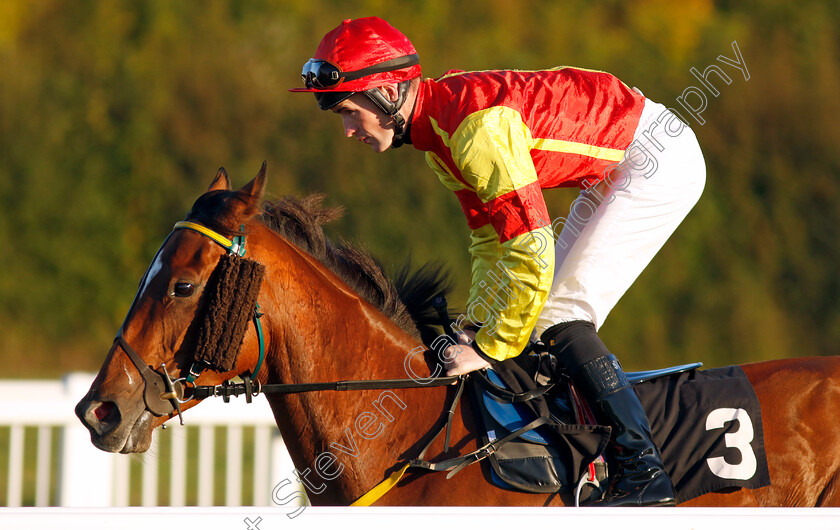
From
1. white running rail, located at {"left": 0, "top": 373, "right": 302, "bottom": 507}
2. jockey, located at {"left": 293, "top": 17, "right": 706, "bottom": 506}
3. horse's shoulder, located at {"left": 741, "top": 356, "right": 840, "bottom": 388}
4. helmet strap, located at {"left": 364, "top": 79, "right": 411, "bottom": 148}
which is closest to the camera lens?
jockey, located at {"left": 293, "top": 17, "right": 706, "bottom": 506}

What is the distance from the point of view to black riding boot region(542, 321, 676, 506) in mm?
2357

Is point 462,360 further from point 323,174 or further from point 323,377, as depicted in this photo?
point 323,174

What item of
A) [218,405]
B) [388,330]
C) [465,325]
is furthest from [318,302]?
[218,405]

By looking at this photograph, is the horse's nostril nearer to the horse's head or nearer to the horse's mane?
the horse's head

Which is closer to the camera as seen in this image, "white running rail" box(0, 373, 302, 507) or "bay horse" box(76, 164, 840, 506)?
"bay horse" box(76, 164, 840, 506)

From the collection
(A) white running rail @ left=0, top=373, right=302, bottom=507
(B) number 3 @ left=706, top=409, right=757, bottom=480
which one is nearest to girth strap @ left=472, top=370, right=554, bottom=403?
(B) number 3 @ left=706, top=409, right=757, bottom=480

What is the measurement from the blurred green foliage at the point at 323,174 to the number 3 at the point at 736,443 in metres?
7.39

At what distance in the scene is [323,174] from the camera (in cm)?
1064

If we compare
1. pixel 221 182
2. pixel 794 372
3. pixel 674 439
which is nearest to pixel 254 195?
pixel 221 182

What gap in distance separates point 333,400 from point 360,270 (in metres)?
0.45

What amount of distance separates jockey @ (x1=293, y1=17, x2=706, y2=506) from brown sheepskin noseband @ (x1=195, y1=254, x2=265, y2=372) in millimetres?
579

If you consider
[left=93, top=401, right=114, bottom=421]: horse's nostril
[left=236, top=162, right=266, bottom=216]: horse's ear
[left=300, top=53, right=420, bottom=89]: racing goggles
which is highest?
[left=300, top=53, right=420, bottom=89]: racing goggles

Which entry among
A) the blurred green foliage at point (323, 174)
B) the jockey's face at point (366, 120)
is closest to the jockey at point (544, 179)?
the jockey's face at point (366, 120)

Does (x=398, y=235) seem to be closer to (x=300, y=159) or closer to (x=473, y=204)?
(x=300, y=159)
